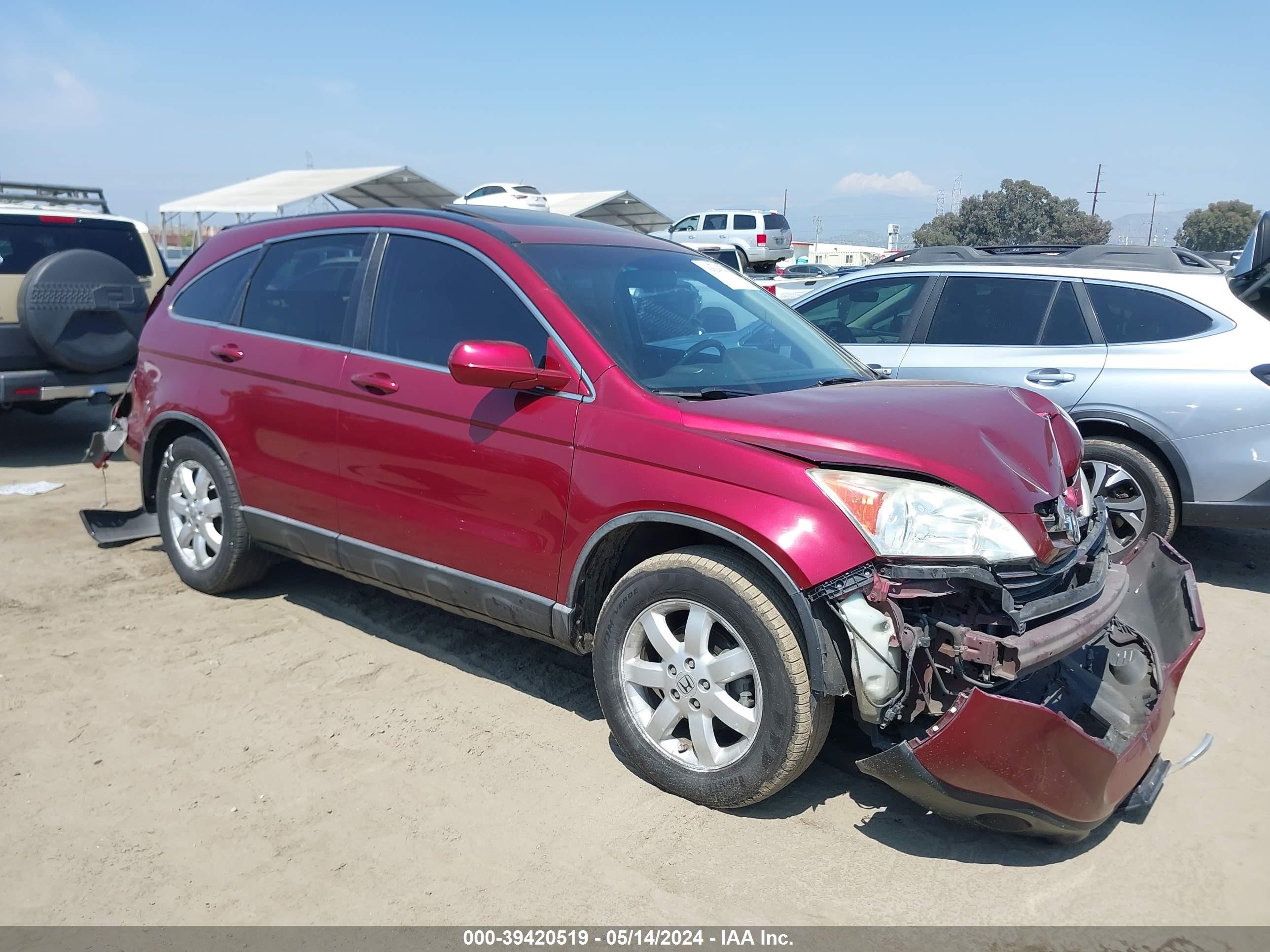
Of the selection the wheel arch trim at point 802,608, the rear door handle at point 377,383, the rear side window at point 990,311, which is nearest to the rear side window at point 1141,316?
the rear side window at point 990,311

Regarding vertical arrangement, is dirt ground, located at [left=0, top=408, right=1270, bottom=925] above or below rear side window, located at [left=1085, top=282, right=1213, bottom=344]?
below

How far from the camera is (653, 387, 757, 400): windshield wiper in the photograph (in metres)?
A: 3.28

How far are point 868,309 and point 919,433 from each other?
12.4ft

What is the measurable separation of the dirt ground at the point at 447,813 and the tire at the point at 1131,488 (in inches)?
34.6

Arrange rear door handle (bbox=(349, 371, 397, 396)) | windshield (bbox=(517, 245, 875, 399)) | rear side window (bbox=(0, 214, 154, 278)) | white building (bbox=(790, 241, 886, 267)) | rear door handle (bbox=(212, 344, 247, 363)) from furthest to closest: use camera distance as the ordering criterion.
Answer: white building (bbox=(790, 241, 886, 267))
rear side window (bbox=(0, 214, 154, 278))
rear door handle (bbox=(212, 344, 247, 363))
rear door handle (bbox=(349, 371, 397, 396))
windshield (bbox=(517, 245, 875, 399))

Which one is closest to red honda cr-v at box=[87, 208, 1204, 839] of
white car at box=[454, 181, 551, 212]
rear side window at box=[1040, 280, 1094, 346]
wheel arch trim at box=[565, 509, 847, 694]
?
wheel arch trim at box=[565, 509, 847, 694]

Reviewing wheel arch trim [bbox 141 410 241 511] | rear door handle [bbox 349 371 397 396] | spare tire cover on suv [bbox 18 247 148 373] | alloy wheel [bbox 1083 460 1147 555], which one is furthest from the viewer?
spare tire cover on suv [bbox 18 247 148 373]

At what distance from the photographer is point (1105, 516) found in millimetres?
3461

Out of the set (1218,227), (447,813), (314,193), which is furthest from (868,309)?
(1218,227)

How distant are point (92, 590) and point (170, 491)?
678 millimetres
